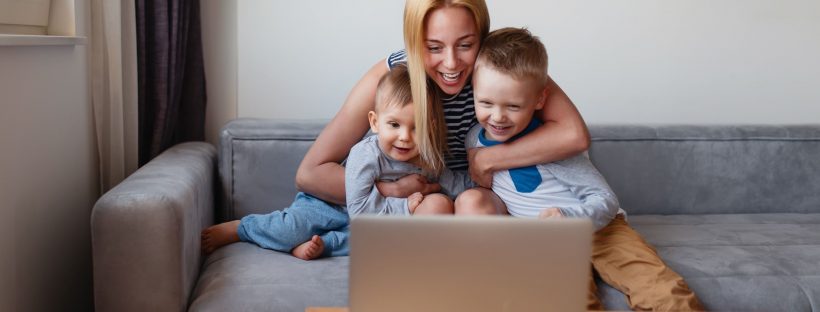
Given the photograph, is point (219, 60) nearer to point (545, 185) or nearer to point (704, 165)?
point (545, 185)

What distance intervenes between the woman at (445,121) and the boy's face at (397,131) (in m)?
0.02

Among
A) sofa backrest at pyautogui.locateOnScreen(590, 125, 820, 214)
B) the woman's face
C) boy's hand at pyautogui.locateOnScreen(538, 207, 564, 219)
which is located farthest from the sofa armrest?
sofa backrest at pyautogui.locateOnScreen(590, 125, 820, 214)

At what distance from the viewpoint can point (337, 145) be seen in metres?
2.30

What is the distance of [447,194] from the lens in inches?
89.6

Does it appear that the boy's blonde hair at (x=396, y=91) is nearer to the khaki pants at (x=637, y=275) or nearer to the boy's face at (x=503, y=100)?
the boy's face at (x=503, y=100)

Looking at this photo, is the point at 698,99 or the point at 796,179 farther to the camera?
the point at 698,99

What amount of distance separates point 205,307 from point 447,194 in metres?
0.71

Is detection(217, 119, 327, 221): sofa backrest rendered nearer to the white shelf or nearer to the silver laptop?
the white shelf

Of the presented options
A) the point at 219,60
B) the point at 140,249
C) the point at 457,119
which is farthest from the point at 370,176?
the point at 219,60

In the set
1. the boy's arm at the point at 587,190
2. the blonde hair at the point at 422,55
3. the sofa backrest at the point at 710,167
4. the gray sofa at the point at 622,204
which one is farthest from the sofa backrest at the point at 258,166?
the sofa backrest at the point at 710,167

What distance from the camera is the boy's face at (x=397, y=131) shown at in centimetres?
209

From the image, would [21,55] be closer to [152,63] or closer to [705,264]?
[152,63]

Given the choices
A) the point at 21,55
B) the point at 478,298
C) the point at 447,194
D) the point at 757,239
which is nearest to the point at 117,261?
the point at 21,55

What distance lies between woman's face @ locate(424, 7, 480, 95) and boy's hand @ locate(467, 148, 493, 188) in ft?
0.62
